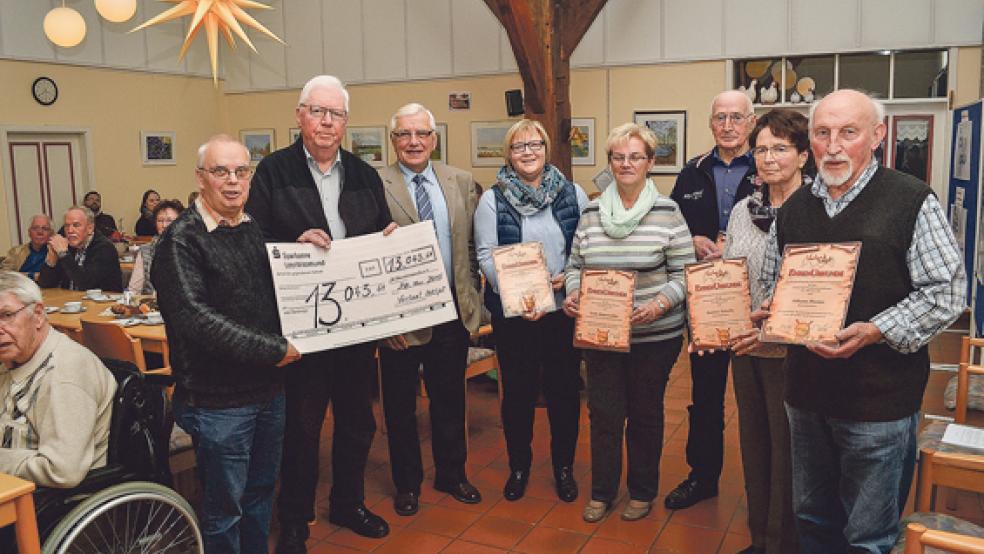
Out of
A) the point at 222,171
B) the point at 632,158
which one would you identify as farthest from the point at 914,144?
the point at 222,171

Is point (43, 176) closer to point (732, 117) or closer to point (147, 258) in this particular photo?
point (147, 258)

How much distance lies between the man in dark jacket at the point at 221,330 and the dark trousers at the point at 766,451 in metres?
1.57

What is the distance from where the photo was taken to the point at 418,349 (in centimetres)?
336

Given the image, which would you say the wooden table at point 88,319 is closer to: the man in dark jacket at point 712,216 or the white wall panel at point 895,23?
the man in dark jacket at point 712,216

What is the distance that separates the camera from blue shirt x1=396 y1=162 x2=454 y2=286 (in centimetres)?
329

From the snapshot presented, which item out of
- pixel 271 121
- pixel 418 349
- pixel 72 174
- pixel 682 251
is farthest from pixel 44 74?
pixel 682 251

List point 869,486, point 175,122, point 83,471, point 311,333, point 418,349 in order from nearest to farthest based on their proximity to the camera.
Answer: point 869,486 < point 83,471 < point 311,333 < point 418,349 < point 175,122

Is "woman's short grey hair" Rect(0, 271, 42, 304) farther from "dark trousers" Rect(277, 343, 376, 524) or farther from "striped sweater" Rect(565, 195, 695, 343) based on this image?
"striped sweater" Rect(565, 195, 695, 343)

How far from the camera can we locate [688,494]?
136 inches

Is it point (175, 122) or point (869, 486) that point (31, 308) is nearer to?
point (869, 486)

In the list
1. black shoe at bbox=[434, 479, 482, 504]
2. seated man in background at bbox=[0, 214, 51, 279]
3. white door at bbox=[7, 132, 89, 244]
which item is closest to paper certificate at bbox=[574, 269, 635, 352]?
black shoe at bbox=[434, 479, 482, 504]

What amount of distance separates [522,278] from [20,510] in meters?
1.86

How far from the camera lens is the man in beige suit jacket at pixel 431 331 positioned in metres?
3.24

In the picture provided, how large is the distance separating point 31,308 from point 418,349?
4.85 ft
